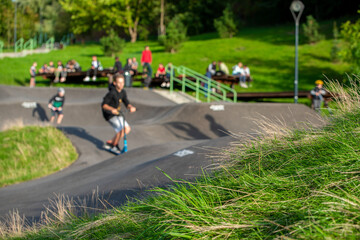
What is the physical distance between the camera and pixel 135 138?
12336 mm

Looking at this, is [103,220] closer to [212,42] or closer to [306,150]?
[306,150]

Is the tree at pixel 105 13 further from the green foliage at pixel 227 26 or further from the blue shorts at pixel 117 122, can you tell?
the blue shorts at pixel 117 122

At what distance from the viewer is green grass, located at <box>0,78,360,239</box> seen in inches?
110

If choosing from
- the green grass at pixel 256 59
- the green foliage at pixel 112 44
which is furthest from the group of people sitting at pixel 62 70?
the green foliage at pixel 112 44

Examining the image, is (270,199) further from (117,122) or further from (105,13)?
(105,13)

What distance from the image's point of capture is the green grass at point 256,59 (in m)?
28.6

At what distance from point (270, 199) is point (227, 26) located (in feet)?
148

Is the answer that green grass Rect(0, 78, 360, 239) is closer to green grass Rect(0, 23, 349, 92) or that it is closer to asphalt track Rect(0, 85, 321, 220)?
asphalt track Rect(0, 85, 321, 220)

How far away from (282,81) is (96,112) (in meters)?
14.3

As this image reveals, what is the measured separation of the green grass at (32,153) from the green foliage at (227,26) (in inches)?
1440

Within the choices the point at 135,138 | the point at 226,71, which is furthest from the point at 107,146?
the point at 226,71

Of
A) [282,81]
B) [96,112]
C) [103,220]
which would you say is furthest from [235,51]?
[103,220]

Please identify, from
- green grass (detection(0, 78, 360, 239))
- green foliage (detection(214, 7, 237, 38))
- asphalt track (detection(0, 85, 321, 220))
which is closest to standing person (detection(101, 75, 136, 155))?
asphalt track (detection(0, 85, 321, 220))

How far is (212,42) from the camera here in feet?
144
